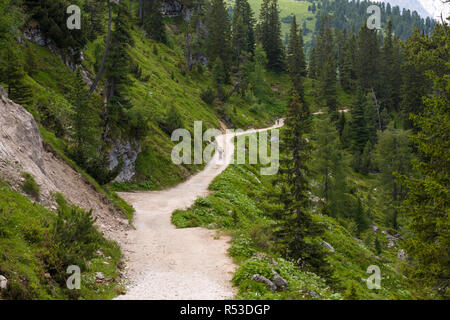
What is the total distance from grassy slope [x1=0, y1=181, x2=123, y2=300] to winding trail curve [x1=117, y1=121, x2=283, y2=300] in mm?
1002

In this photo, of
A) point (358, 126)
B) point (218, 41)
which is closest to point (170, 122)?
point (218, 41)

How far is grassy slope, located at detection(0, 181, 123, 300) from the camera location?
7.37 meters

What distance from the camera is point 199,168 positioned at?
3547 centimetres

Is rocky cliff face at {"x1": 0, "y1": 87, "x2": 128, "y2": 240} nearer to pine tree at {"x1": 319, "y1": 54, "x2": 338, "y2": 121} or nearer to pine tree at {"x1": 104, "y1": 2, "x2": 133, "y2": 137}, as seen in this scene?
pine tree at {"x1": 104, "y1": 2, "x2": 133, "y2": 137}

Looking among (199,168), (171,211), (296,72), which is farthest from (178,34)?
(171,211)

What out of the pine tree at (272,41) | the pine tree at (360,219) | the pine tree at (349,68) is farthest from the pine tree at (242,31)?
the pine tree at (360,219)

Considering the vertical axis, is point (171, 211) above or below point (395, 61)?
below

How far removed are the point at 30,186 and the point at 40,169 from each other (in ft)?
8.01

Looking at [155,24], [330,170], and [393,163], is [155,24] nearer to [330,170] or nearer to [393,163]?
[330,170]

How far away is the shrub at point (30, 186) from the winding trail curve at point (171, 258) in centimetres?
463

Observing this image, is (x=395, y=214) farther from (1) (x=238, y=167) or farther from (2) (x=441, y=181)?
(2) (x=441, y=181)

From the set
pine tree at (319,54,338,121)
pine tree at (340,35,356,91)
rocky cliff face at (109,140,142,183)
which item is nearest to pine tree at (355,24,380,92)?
pine tree at (340,35,356,91)

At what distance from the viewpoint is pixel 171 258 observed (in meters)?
13.8
